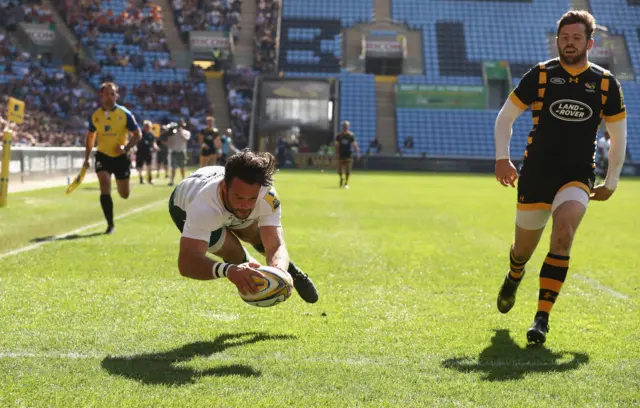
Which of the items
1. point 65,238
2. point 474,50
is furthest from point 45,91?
point 65,238

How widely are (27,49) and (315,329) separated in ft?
168

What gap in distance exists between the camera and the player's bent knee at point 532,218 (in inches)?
235

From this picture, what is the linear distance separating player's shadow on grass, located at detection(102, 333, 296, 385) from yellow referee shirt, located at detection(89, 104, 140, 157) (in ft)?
24.7

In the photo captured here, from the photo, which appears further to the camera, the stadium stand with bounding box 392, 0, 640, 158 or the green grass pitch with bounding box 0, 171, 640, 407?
the stadium stand with bounding box 392, 0, 640, 158

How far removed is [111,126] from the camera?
39.8 ft

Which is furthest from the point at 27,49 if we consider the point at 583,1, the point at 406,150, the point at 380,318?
the point at 380,318

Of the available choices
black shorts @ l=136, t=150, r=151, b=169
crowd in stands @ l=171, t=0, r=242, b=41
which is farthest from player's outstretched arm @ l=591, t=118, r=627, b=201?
crowd in stands @ l=171, t=0, r=242, b=41

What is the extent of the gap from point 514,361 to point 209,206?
2.06m

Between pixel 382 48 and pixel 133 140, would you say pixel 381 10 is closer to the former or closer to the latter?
pixel 382 48

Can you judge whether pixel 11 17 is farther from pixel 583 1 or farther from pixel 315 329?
pixel 315 329

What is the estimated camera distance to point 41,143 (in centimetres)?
3672

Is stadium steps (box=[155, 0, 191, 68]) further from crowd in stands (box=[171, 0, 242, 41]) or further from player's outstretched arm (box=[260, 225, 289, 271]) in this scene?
player's outstretched arm (box=[260, 225, 289, 271])

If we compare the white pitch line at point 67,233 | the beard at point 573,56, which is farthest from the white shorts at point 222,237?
the white pitch line at point 67,233

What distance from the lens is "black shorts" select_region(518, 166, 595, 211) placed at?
19.0 ft
